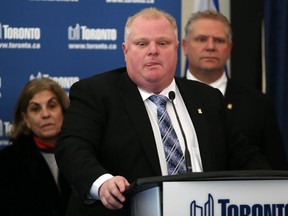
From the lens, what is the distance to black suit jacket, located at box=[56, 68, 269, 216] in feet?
10.4

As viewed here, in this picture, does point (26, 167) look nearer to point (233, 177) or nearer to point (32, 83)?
point (32, 83)

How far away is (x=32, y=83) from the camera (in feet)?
17.6

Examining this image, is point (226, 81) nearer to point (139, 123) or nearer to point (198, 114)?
point (198, 114)

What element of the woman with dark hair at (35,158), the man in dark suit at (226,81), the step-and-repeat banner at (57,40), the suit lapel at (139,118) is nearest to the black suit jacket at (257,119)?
the man in dark suit at (226,81)

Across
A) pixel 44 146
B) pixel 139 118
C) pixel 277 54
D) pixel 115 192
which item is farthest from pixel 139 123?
pixel 277 54

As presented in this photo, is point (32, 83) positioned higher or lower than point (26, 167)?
higher

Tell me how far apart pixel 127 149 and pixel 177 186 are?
0.71 meters

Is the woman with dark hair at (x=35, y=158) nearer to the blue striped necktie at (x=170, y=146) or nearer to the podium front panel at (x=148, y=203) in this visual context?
the blue striped necktie at (x=170, y=146)

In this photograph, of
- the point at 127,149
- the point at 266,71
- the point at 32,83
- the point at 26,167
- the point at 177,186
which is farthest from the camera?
the point at 266,71

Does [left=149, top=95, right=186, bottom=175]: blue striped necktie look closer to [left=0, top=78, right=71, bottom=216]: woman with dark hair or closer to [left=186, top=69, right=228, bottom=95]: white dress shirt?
[left=0, top=78, right=71, bottom=216]: woman with dark hair

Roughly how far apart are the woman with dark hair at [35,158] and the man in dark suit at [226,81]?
0.99 m

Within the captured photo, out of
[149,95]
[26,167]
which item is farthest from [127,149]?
[26,167]

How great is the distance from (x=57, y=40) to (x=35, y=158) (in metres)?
1.03

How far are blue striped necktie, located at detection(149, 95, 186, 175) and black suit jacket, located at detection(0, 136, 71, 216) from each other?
68.7 inches
